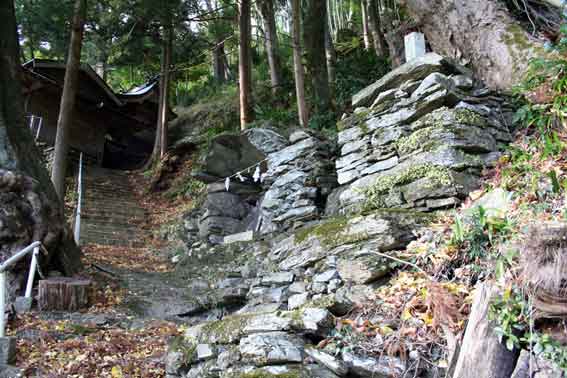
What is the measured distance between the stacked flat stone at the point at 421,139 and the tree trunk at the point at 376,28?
28.0 ft

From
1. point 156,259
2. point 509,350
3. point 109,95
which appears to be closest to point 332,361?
point 509,350

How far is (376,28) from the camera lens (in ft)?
50.5

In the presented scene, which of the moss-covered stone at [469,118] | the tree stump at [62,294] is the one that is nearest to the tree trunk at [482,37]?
the moss-covered stone at [469,118]

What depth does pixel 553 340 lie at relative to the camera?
247cm

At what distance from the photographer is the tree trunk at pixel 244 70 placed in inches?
478

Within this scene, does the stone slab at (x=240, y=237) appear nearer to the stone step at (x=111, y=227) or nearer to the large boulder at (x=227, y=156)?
the large boulder at (x=227, y=156)

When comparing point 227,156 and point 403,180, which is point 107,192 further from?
point 403,180

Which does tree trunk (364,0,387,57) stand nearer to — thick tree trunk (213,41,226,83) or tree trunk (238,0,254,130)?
tree trunk (238,0,254,130)

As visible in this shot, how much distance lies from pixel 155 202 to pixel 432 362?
12.2 m

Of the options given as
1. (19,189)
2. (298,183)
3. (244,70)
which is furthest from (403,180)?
(244,70)

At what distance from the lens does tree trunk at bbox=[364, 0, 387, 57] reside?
15.0 meters

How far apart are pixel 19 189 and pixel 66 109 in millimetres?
4135

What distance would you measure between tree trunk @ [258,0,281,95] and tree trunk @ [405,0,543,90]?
20.2 feet

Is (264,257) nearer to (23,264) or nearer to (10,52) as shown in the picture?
(23,264)
